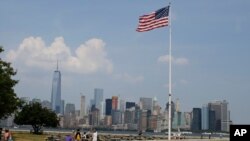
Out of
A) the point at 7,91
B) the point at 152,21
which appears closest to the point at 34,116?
the point at 7,91

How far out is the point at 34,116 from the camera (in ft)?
277

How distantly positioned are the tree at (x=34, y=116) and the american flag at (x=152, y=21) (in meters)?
51.7

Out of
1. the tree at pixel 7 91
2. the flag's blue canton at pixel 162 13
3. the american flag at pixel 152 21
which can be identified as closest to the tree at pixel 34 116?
the tree at pixel 7 91

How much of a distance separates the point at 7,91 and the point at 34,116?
32.1 meters

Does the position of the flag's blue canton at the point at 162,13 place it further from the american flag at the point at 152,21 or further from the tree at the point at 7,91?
the tree at the point at 7,91

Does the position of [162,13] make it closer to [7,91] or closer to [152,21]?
[152,21]

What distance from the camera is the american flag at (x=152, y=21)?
36.8 metres

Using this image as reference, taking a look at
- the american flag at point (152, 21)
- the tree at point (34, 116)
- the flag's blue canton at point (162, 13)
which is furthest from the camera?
the tree at point (34, 116)

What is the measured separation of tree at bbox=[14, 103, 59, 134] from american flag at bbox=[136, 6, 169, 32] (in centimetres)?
5166

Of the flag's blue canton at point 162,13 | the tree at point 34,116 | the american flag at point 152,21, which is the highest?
the flag's blue canton at point 162,13

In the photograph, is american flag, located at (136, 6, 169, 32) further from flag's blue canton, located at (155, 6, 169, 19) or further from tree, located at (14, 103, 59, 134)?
tree, located at (14, 103, 59, 134)

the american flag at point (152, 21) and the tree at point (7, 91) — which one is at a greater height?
the american flag at point (152, 21)

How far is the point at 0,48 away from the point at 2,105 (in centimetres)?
661

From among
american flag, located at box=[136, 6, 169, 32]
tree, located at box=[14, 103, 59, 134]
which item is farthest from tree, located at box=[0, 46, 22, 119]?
tree, located at box=[14, 103, 59, 134]
